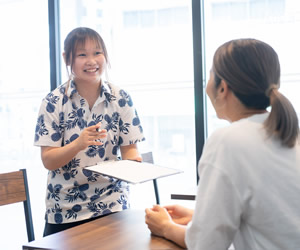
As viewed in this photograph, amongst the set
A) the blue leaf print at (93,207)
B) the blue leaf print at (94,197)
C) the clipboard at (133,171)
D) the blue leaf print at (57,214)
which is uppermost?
the clipboard at (133,171)

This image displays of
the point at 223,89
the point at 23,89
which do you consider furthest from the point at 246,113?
the point at 23,89

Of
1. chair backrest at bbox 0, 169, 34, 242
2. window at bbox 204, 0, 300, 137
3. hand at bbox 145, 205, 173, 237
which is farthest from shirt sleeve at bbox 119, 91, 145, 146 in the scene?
window at bbox 204, 0, 300, 137

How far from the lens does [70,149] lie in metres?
1.60

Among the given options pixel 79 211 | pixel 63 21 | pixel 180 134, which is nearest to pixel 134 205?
pixel 180 134

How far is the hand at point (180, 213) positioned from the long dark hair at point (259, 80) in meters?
0.46

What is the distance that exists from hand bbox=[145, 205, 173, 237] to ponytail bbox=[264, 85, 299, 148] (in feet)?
1.45

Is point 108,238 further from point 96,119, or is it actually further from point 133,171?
point 96,119

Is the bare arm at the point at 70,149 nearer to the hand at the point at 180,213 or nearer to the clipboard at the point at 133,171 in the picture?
the clipboard at the point at 133,171

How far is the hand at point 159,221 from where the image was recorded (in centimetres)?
117

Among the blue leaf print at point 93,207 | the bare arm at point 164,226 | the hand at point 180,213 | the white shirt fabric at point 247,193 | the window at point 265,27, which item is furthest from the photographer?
the window at point 265,27

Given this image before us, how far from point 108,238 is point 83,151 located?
593 mm

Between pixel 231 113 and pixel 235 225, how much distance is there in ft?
0.97

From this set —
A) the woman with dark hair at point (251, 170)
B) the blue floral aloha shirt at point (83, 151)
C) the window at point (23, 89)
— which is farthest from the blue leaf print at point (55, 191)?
the window at point (23, 89)

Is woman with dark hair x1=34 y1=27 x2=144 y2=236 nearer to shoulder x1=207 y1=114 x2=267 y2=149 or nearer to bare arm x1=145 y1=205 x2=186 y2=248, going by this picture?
bare arm x1=145 y1=205 x2=186 y2=248
